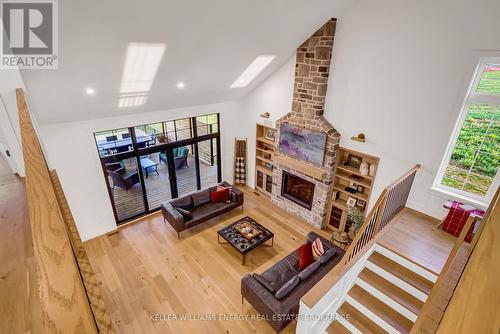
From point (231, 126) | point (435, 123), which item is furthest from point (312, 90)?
point (231, 126)

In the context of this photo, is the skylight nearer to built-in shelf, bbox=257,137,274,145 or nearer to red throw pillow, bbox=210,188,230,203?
Answer: red throw pillow, bbox=210,188,230,203

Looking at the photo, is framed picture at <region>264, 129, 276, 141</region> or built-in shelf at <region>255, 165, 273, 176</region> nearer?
framed picture at <region>264, 129, 276, 141</region>

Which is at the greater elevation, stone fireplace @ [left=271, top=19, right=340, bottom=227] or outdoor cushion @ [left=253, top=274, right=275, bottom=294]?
stone fireplace @ [left=271, top=19, right=340, bottom=227]

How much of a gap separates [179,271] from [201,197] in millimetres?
1865

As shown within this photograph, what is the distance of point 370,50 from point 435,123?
5.24 ft

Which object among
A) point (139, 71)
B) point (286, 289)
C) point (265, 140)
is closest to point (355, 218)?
point (286, 289)

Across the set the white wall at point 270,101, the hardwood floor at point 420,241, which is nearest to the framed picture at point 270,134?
the white wall at point 270,101

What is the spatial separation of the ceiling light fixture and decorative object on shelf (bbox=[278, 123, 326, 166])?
132cm

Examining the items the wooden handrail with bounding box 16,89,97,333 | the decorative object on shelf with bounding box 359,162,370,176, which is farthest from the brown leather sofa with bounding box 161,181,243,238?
the wooden handrail with bounding box 16,89,97,333

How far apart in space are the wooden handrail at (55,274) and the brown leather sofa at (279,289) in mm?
3389

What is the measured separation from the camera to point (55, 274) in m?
0.47

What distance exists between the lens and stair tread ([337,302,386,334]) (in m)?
3.04

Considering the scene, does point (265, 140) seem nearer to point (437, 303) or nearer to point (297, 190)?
point (297, 190)

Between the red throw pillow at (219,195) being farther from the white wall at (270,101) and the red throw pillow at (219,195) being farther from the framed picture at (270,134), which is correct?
the framed picture at (270,134)
